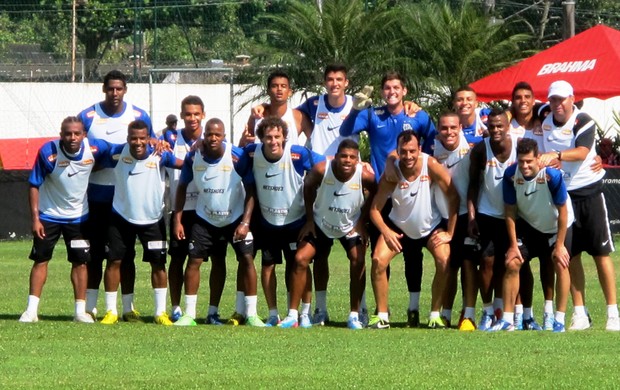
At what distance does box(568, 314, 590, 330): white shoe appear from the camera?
11.8 metres

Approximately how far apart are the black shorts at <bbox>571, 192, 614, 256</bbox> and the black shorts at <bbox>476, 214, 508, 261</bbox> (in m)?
0.70

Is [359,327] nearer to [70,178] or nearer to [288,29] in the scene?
[70,178]

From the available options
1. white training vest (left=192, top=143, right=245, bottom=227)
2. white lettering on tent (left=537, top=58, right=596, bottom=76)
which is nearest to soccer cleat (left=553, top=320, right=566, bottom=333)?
white training vest (left=192, top=143, right=245, bottom=227)

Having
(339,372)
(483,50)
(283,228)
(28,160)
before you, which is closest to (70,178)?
(283,228)

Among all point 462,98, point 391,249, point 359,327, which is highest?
point 462,98

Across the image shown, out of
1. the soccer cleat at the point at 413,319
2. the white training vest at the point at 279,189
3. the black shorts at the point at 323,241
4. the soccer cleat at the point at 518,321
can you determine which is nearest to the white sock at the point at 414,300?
the soccer cleat at the point at 413,319

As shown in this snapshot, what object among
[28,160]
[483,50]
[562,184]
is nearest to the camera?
[562,184]

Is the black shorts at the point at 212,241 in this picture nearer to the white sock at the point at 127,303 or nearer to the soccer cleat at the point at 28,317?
the white sock at the point at 127,303

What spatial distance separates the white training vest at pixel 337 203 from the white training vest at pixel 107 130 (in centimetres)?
215

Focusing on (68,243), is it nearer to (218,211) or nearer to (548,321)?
(218,211)

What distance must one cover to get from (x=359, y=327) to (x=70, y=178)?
3176mm

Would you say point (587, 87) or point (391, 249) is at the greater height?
point (587, 87)

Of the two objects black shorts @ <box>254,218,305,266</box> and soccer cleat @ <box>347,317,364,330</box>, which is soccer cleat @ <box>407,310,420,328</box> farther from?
black shorts @ <box>254,218,305,266</box>

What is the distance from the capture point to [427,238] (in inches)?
470
